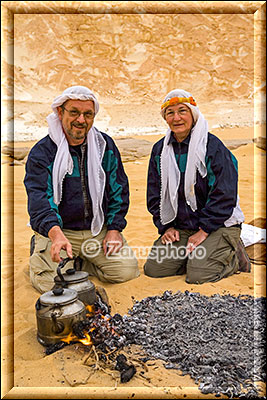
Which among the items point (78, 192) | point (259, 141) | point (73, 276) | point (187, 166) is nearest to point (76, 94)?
point (78, 192)

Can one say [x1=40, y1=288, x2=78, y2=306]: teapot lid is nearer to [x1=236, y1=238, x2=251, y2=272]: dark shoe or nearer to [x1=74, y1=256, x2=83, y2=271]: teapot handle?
[x1=74, y1=256, x2=83, y2=271]: teapot handle

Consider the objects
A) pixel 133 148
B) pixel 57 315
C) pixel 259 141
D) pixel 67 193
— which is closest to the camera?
pixel 57 315

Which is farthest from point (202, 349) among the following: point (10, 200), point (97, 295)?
point (10, 200)

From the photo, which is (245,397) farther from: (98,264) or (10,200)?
(10,200)

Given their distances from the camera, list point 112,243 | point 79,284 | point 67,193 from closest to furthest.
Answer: point 79,284 < point 67,193 < point 112,243

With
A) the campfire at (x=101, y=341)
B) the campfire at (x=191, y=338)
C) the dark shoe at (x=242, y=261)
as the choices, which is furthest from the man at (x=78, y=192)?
the dark shoe at (x=242, y=261)

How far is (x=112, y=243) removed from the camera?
3719 mm

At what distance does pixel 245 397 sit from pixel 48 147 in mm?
2474

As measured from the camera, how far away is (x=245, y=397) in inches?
88.1

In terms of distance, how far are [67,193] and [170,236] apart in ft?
3.52

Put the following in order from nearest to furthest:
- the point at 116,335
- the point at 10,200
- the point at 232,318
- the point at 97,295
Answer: the point at 116,335 < the point at 232,318 < the point at 97,295 < the point at 10,200

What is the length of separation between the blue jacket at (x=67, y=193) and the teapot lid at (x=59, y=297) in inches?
27.7

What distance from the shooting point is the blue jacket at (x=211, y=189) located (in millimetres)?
3619

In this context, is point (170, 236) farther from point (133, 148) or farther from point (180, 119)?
point (133, 148)
